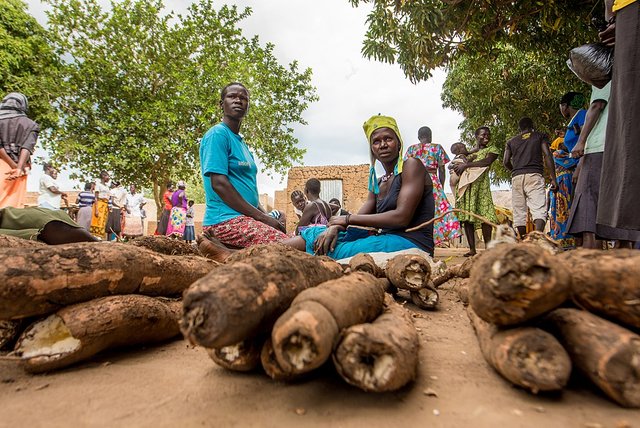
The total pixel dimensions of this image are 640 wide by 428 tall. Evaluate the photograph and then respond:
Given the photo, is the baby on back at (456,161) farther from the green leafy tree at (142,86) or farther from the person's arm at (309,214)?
the green leafy tree at (142,86)

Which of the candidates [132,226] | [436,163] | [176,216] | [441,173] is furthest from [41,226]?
[132,226]

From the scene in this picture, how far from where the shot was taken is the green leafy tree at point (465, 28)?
5031 mm

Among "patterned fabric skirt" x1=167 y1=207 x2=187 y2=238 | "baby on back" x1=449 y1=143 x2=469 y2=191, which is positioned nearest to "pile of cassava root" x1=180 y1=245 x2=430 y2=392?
"baby on back" x1=449 y1=143 x2=469 y2=191

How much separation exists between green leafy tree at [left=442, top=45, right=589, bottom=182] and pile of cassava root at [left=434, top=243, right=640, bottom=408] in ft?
26.3

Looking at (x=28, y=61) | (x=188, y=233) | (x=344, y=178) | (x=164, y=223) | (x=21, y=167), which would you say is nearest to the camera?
(x=21, y=167)

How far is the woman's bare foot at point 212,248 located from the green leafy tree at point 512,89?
721 centimetres

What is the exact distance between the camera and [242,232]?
305 centimetres

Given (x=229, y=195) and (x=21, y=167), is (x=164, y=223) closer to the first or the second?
(x=21, y=167)

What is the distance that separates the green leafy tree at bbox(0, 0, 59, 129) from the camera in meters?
11.0

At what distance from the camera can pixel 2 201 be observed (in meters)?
3.97

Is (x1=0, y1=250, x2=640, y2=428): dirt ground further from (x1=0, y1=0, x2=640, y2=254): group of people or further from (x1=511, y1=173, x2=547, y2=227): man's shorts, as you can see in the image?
(x1=511, y1=173, x2=547, y2=227): man's shorts

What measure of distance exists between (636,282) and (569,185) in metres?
4.50

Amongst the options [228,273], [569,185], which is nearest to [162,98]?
[569,185]

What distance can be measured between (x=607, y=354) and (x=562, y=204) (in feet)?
15.6
